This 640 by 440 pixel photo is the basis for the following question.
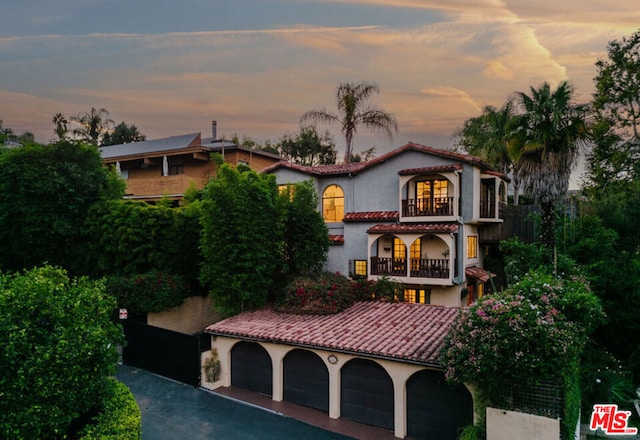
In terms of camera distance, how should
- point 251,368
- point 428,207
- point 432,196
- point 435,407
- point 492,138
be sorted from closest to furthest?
point 435,407, point 251,368, point 428,207, point 432,196, point 492,138

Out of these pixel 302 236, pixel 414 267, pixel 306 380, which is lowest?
pixel 306 380

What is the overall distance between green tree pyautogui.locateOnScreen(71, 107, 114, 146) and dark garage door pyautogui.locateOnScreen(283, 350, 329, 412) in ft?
147

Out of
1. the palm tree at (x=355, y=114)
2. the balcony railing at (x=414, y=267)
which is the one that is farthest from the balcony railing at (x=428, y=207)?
the palm tree at (x=355, y=114)

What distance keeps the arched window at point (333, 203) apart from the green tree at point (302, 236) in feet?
16.0

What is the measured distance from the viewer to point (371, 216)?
22.4 m

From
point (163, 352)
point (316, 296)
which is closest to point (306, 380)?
point (316, 296)

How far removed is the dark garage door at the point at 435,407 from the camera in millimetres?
10836

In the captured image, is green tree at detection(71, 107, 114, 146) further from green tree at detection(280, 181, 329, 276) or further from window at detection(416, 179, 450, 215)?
window at detection(416, 179, 450, 215)

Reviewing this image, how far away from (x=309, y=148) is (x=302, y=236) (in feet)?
92.9

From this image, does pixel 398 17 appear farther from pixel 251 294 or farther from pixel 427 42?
pixel 251 294

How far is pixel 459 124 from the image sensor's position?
1580 inches

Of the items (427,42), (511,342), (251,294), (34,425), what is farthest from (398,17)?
Answer: (34,425)

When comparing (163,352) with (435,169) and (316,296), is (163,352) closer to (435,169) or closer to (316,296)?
(316,296)

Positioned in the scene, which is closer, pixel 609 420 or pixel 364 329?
pixel 609 420
